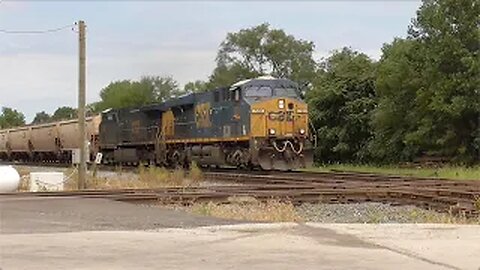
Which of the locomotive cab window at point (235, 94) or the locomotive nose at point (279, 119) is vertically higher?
the locomotive cab window at point (235, 94)

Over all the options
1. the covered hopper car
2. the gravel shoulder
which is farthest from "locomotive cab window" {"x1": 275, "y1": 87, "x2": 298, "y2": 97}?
the gravel shoulder

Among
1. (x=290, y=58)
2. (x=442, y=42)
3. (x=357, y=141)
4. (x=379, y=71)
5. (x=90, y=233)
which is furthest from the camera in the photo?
(x=290, y=58)

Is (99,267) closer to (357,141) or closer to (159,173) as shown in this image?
(159,173)

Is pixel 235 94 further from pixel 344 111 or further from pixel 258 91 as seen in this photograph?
pixel 344 111

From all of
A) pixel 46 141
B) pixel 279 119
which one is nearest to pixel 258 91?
pixel 279 119

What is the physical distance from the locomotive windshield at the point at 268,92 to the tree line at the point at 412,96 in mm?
8304

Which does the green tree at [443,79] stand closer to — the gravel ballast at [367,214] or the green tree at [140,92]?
the gravel ballast at [367,214]

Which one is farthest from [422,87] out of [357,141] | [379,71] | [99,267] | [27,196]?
[99,267]

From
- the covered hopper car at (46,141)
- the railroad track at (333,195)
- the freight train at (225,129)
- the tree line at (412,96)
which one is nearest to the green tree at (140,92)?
the covered hopper car at (46,141)

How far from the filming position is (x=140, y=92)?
4572 inches

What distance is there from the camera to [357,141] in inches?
1724

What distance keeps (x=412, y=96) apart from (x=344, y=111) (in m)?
6.40

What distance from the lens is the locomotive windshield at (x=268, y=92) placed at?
92.3 feet

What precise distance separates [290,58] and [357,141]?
5215 centimetres
